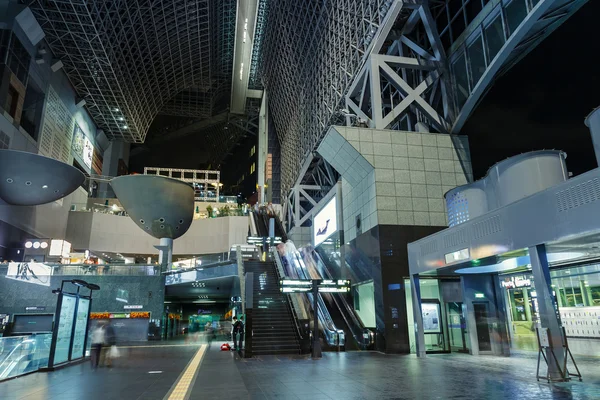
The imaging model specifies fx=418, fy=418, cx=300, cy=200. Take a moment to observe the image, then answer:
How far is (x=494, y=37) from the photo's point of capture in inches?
674

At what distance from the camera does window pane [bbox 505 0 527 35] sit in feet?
51.0

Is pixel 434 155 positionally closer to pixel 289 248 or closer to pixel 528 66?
pixel 528 66

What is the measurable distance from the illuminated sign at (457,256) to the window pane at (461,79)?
947 centimetres

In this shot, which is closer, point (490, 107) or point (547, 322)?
point (547, 322)

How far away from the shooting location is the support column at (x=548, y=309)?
8.54 meters

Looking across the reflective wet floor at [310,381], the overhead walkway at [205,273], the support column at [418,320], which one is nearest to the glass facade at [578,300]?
the reflective wet floor at [310,381]

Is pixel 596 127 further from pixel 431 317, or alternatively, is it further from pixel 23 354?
pixel 23 354

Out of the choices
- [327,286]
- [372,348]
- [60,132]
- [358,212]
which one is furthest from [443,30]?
[60,132]

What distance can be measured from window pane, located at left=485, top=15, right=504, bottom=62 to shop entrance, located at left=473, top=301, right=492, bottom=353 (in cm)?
1006

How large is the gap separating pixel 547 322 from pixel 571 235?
2.02m

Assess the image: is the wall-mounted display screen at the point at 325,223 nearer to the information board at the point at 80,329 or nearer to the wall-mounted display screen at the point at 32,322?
the information board at the point at 80,329

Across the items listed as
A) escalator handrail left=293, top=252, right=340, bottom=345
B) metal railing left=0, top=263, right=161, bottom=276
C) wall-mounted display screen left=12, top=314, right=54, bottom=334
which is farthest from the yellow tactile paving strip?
wall-mounted display screen left=12, top=314, right=54, bottom=334

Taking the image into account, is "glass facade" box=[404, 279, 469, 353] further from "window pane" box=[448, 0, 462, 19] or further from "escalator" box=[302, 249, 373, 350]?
"window pane" box=[448, 0, 462, 19]

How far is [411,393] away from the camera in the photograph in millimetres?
7434
